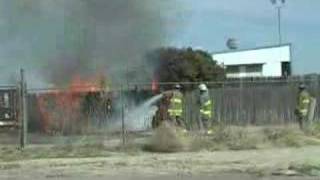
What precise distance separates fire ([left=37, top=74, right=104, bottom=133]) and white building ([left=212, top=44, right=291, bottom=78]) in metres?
53.5

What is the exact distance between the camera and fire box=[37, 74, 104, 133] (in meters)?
25.1

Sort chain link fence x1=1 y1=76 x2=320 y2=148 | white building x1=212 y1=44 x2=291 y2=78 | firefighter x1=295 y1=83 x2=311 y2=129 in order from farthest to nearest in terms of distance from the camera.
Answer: white building x1=212 y1=44 x2=291 y2=78 → firefighter x1=295 y1=83 x2=311 y2=129 → chain link fence x1=1 y1=76 x2=320 y2=148

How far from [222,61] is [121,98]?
59067mm

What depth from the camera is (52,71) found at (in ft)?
111

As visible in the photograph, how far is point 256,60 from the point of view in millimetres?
83188

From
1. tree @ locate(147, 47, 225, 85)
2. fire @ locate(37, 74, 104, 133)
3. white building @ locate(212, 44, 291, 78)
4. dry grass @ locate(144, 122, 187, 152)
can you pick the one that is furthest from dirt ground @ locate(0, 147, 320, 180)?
white building @ locate(212, 44, 291, 78)

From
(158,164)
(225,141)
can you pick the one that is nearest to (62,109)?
(225,141)

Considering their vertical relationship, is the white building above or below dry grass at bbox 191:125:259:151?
above

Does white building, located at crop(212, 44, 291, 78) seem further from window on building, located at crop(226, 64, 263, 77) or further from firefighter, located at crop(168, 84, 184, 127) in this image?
firefighter, located at crop(168, 84, 184, 127)

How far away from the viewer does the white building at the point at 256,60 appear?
80.4 meters

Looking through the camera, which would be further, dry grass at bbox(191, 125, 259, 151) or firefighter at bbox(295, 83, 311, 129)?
firefighter at bbox(295, 83, 311, 129)

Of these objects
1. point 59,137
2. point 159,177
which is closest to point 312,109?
point 59,137

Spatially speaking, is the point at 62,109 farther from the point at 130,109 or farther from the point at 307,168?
the point at 307,168

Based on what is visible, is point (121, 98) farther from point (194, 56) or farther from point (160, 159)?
point (194, 56)
